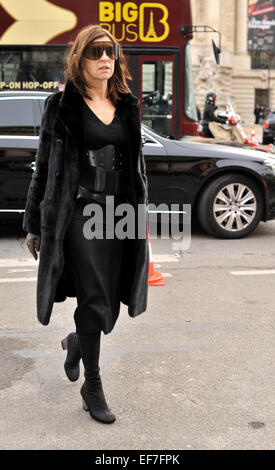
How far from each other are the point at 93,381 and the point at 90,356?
0.40 feet

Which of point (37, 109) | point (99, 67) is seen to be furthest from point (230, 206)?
point (99, 67)

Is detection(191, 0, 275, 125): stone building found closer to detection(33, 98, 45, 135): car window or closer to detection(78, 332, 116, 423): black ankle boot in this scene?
detection(33, 98, 45, 135): car window

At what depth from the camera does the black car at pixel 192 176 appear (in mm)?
7465

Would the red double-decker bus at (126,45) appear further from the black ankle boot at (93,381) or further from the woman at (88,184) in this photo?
the black ankle boot at (93,381)

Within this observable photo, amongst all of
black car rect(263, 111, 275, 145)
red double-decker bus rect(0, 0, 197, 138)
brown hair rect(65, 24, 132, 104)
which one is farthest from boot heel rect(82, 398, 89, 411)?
black car rect(263, 111, 275, 145)

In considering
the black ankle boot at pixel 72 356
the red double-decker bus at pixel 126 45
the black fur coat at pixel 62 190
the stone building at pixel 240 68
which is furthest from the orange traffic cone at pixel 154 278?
the stone building at pixel 240 68

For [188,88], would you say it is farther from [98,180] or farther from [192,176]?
[98,180]

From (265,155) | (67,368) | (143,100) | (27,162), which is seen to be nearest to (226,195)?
(265,155)

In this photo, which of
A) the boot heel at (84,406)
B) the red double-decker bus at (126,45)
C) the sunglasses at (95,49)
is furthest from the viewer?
the red double-decker bus at (126,45)

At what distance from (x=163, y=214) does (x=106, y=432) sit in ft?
15.7

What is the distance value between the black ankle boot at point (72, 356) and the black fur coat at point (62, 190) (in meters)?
0.29

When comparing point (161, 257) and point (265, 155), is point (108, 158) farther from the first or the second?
point (265, 155)

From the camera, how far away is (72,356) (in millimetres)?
3422

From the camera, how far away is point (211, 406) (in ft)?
10.9
